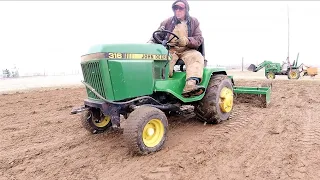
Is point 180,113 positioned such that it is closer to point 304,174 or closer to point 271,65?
point 304,174

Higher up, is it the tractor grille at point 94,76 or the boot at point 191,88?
the tractor grille at point 94,76

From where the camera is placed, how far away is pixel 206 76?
4660 millimetres

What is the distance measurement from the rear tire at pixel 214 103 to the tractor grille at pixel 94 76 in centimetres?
189

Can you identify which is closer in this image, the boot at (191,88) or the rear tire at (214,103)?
the boot at (191,88)

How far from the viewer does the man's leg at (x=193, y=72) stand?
425 centimetres

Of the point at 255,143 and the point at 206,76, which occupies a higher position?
the point at 206,76

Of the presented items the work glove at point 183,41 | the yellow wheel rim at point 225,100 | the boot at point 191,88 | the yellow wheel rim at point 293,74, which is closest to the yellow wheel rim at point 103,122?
the boot at point 191,88

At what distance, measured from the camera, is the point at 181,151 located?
343cm

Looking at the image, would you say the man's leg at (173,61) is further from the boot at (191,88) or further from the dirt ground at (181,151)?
the dirt ground at (181,151)

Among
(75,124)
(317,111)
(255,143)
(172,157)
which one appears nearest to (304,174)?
(255,143)

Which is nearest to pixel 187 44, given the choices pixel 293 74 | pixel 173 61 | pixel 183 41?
pixel 183 41

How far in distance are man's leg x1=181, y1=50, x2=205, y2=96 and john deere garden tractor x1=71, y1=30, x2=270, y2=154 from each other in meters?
0.12

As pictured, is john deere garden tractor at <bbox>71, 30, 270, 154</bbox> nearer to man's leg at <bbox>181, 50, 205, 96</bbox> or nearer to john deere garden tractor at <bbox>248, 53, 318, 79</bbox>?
man's leg at <bbox>181, 50, 205, 96</bbox>

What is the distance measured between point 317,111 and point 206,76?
2814mm
